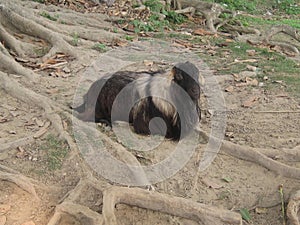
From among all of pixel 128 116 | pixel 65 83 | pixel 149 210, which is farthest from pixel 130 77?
pixel 149 210

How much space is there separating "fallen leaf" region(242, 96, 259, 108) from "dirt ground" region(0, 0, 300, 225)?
4 cm

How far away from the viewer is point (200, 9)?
11.8 metres

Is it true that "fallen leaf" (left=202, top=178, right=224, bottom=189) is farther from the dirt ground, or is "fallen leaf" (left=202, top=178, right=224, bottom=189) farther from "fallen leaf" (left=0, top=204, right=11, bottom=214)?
"fallen leaf" (left=0, top=204, right=11, bottom=214)

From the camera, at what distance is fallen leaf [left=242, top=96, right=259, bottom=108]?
5977mm

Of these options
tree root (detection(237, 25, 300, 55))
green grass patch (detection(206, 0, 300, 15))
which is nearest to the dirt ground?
tree root (detection(237, 25, 300, 55))

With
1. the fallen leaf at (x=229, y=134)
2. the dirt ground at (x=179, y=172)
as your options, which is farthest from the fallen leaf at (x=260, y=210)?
the fallen leaf at (x=229, y=134)

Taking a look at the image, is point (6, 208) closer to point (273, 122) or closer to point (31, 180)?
point (31, 180)

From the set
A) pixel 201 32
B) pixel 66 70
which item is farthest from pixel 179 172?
pixel 201 32

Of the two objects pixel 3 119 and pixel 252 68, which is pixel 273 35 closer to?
pixel 252 68

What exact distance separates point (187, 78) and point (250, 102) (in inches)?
50.3

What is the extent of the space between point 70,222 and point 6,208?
577mm

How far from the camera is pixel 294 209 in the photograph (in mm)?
3873

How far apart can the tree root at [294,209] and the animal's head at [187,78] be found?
174 centimetres

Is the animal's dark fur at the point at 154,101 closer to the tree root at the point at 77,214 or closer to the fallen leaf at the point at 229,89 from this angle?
the fallen leaf at the point at 229,89
